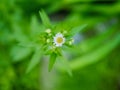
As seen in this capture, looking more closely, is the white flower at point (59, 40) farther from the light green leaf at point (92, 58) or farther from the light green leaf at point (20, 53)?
the light green leaf at point (92, 58)

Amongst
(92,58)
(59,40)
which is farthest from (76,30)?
(92,58)

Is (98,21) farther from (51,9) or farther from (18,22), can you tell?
(18,22)

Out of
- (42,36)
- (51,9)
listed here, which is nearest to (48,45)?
(42,36)

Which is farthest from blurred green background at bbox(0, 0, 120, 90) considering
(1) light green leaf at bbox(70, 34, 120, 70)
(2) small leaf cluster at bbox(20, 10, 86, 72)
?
(2) small leaf cluster at bbox(20, 10, 86, 72)

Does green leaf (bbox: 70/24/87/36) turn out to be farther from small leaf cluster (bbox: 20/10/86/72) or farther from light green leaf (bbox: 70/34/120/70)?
light green leaf (bbox: 70/34/120/70)

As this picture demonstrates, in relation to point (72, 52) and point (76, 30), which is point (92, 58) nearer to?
point (72, 52)

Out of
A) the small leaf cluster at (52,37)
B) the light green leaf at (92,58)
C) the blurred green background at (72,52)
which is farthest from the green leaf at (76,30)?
the light green leaf at (92,58)
